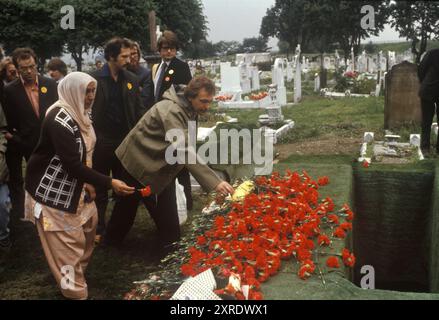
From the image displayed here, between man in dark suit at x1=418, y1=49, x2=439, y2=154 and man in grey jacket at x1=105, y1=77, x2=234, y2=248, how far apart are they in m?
4.64

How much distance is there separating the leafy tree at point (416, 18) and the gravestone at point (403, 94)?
26784mm

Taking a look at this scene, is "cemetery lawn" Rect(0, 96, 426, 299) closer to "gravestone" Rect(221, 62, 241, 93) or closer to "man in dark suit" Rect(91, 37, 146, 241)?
"man in dark suit" Rect(91, 37, 146, 241)

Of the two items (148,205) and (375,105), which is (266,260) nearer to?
(148,205)

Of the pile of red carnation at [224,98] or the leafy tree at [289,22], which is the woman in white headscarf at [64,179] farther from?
the leafy tree at [289,22]

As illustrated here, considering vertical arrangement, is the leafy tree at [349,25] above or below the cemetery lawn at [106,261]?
above

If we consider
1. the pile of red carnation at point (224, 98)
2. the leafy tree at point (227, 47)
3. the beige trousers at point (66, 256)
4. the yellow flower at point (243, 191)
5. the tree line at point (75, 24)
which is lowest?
the beige trousers at point (66, 256)

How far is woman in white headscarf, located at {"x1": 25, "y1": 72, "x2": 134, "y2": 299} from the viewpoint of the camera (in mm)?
3268

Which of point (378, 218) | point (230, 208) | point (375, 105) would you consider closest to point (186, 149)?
point (230, 208)

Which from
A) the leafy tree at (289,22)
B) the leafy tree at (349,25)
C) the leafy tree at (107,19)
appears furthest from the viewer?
the leafy tree at (289,22)

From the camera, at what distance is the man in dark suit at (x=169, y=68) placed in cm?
536

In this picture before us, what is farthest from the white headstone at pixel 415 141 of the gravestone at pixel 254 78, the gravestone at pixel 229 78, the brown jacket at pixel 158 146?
the gravestone at pixel 254 78

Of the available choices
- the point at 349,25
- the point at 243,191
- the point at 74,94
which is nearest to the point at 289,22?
the point at 349,25

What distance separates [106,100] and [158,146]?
1158 millimetres
